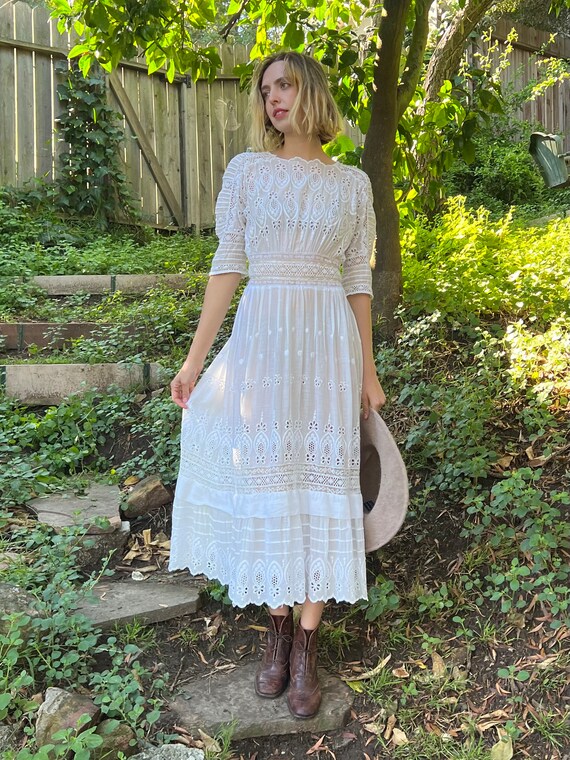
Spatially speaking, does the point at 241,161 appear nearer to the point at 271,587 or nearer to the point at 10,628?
the point at 271,587

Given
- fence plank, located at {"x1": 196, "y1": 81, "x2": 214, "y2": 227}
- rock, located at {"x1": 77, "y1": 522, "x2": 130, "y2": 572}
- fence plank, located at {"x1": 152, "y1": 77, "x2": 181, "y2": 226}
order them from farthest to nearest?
fence plank, located at {"x1": 196, "y1": 81, "x2": 214, "y2": 227} → fence plank, located at {"x1": 152, "y1": 77, "x2": 181, "y2": 226} → rock, located at {"x1": 77, "y1": 522, "x2": 130, "y2": 572}

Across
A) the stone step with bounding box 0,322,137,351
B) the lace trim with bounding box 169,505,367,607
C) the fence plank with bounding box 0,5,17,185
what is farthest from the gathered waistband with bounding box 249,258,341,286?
the fence plank with bounding box 0,5,17,185

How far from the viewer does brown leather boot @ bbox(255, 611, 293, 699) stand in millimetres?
2150

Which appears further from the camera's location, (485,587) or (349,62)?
(349,62)

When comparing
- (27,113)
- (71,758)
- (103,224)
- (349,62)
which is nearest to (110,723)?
(71,758)

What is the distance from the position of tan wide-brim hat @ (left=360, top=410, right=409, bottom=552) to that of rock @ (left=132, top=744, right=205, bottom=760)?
771 mm

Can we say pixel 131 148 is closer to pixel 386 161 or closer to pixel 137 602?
pixel 386 161

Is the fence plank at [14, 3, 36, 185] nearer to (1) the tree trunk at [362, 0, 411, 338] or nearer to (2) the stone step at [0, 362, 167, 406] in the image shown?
(2) the stone step at [0, 362, 167, 406]

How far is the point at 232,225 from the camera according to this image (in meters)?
2.12

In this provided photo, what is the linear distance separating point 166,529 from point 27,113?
215 inches

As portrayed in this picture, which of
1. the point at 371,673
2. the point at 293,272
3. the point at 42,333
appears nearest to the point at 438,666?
the point at 371,673

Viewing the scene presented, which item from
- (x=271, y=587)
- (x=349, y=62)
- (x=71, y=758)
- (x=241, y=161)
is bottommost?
(x=71, y=758)

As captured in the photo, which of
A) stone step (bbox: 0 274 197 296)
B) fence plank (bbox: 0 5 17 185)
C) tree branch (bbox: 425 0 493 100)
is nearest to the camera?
tree branch (bbox: 425 0 493 100)

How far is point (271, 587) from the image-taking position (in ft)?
6.72
